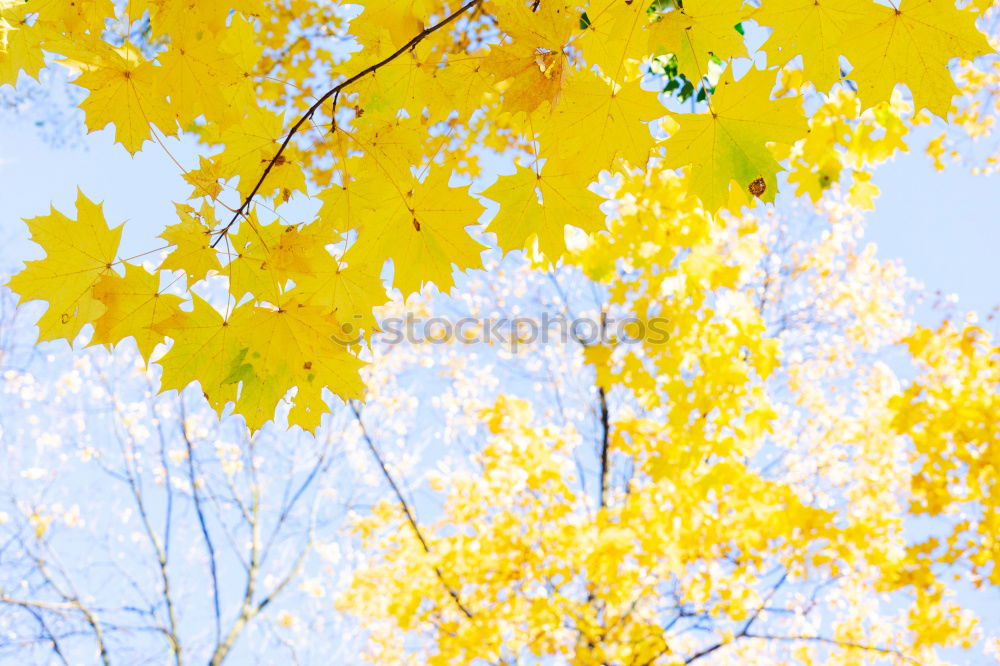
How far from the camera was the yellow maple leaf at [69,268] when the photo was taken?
1.44m

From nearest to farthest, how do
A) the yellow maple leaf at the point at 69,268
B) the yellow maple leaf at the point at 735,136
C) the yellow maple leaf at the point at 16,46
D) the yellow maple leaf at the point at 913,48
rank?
the yellow maple leaf at the point at 913,48
the yellow maple leaf at the point at 735,136
the yellow maple leaf at the point at 69,268
the yellow maple leaf at the point at 16,46

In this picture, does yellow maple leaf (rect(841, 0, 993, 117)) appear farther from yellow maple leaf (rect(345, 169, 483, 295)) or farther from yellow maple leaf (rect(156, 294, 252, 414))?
yellow maple leaf (rect(156, 294, 252, 414))

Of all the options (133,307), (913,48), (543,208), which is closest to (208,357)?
(133,307)

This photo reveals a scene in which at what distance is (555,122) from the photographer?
1.35 meters

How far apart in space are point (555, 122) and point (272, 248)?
747 mm

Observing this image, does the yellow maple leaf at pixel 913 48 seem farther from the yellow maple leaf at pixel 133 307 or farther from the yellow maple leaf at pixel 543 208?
the yellow maple leaf at pixel 133 307

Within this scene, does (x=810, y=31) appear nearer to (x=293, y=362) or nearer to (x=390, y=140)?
(x=390, y=140)

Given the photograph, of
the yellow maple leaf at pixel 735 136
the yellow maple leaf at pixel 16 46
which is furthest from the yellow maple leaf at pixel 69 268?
the yellow maple leaf at pixel 735 136

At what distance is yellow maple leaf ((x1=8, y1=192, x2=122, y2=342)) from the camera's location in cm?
144

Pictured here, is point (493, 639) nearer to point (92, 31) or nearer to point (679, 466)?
point (679, 466)

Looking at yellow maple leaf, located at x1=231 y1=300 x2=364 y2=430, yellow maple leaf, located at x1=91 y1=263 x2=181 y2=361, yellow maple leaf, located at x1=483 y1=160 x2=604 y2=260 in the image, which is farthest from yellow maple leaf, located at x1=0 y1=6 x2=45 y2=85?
yellow maple leaf, located at x1=483 y1=160 x2=604 y2=260

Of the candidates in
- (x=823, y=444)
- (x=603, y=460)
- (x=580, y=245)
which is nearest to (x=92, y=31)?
(x=580, y=245)

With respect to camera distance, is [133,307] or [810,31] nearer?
[810,31]

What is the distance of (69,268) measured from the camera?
1.46m
